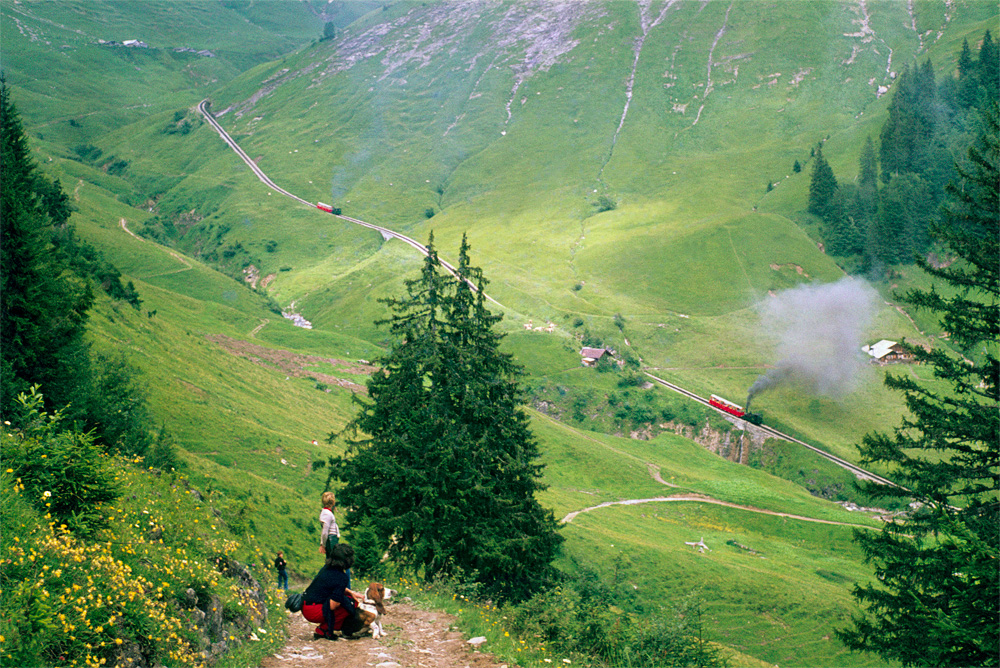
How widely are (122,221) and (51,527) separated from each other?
620 feet

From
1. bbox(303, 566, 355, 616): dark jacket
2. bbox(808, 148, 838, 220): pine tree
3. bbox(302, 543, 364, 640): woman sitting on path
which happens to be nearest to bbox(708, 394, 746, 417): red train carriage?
bbox(808, 148, 838, 220): pine tree

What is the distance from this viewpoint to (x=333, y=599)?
16.8 meters

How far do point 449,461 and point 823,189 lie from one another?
7572 inches

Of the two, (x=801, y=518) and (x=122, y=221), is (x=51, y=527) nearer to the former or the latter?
(x=801, y=518)

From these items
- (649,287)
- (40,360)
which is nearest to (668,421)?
(649,287)

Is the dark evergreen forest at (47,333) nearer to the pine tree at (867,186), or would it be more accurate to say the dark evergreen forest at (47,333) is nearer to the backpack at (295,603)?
the backpack at (295,603)

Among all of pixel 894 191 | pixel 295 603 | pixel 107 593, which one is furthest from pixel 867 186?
pixel 107 593

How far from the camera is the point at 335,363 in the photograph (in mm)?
115438

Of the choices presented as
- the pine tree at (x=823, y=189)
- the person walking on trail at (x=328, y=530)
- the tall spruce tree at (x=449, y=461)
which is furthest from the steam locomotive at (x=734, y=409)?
the person walking on trail at (x=328, y=530)

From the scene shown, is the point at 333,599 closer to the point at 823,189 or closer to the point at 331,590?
the point at 331,590

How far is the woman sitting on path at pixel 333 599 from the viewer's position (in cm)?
1644

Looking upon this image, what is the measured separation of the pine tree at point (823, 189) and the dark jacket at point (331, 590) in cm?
20083

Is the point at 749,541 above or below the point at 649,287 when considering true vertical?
below

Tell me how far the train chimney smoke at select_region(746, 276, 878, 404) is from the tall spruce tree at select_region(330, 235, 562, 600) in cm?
11043
